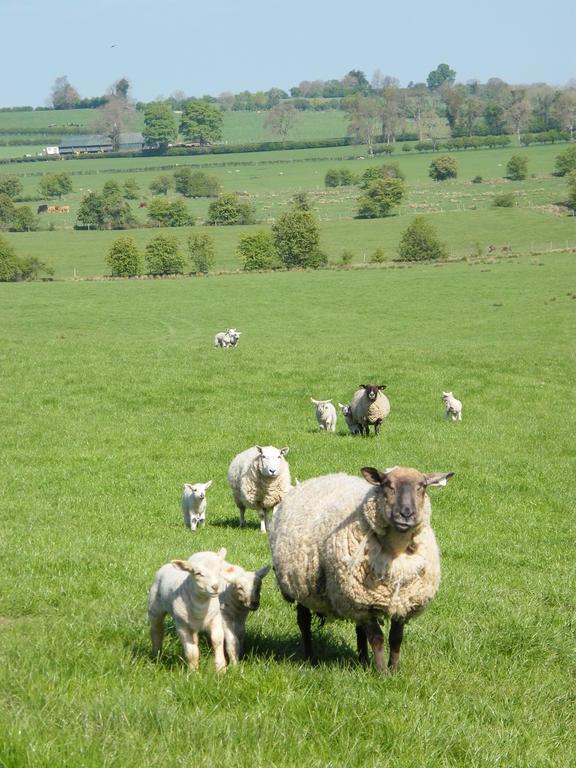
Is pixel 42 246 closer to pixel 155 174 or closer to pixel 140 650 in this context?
pixel 155 174

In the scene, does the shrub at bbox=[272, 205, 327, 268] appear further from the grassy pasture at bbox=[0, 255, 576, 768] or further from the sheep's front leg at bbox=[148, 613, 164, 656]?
the sheep's front leg at bbox=[148, 613, 164, 656]

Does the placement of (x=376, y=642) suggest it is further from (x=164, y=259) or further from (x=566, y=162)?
(x=566, y=162)

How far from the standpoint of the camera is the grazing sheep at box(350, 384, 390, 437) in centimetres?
2208

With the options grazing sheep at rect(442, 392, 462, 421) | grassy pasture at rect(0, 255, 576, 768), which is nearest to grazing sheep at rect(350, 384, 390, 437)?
grassy pasture at rect(0, 255, 576, 768)

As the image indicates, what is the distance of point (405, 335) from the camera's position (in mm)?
49656

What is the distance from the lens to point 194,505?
1396 cm

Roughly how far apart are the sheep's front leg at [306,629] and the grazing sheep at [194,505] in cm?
599

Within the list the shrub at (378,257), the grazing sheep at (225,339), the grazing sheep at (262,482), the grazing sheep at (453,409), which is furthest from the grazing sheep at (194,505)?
the shrub at (378,257)

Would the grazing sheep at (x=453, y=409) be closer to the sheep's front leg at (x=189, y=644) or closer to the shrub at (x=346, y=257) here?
the sheep's front leg at (x=189, y=644)

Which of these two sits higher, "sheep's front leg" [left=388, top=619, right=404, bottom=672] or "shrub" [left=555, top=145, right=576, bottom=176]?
"shrub" [left=555, top=145, right=576, bottom=176]

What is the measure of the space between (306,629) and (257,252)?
84.8 m

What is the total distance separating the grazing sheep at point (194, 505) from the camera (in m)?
13.8

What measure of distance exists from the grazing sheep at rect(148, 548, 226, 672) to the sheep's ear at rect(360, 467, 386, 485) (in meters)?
1.30

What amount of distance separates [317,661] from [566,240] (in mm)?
90473
